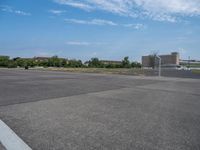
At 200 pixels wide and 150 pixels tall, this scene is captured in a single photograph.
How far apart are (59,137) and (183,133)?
2.70 metres

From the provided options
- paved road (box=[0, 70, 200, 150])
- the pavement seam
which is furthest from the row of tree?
the pavement seam

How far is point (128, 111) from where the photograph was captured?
26.2ft

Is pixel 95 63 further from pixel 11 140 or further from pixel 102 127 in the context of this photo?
pixel 11 140

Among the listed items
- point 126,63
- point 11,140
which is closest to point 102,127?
point 11,140

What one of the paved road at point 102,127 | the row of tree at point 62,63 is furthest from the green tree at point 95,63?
the paved road at point 102,127

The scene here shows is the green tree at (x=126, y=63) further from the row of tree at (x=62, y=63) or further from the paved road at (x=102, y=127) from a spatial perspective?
the paved road at (x=102, y=127)

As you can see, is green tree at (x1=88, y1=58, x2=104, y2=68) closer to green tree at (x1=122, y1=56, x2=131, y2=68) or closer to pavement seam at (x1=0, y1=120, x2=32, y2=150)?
green tree at (x1=122, y1=56, x2=131, y2=68)

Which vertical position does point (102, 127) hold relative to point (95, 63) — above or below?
below

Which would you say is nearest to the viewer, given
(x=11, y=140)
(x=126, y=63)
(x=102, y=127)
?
(x=11, y=140)

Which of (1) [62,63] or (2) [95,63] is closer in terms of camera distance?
(1) [62,63]

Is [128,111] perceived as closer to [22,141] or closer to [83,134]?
[83,134]

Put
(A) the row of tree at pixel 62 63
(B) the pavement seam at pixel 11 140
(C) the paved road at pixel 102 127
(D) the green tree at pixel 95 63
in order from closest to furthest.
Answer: (B) the pavement seam at pixel 11 140 → (C) the paved road at pixel 102 127 → (A) the row of tree at pixel 62 63 → (D) the green tree at pixel 95 63

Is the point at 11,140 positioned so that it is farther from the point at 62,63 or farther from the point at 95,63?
the point at 95,63

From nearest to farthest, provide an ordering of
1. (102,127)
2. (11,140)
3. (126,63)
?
(11,140), (102,127), (126,63)
